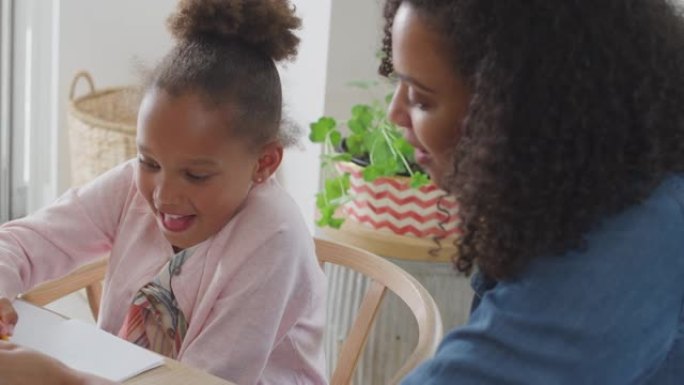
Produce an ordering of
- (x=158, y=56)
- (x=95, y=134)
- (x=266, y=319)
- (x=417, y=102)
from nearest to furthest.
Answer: (x=417, y=102) → (x=266, y=319) → (x=158, y=56) → (x=95, y=134)

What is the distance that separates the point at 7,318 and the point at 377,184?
0.92m

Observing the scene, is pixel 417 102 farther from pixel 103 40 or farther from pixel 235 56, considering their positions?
pixel 103 40

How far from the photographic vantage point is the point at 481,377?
0.85 metres

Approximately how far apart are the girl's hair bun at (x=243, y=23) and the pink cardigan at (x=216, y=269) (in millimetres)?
191

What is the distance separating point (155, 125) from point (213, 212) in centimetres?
14

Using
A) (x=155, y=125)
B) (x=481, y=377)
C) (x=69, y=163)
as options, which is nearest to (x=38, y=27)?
(x=69, y=163)

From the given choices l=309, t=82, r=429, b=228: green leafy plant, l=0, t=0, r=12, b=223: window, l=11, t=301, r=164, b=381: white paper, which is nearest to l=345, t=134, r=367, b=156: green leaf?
l=309, t=82, r=429, b=228: green leafy plant

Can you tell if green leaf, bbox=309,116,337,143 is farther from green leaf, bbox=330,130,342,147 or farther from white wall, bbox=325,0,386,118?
white wall, bbox=325,0,386,118

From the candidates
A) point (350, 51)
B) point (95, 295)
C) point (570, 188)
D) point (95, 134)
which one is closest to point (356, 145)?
point (350, 51)

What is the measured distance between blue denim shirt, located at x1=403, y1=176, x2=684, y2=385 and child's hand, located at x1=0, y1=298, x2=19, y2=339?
52cm

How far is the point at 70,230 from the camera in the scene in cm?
145

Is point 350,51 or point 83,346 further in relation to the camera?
point 350,51

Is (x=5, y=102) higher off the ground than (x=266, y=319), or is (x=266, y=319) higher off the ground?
(x=266, y=319)

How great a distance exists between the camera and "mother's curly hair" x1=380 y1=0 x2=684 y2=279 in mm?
820
